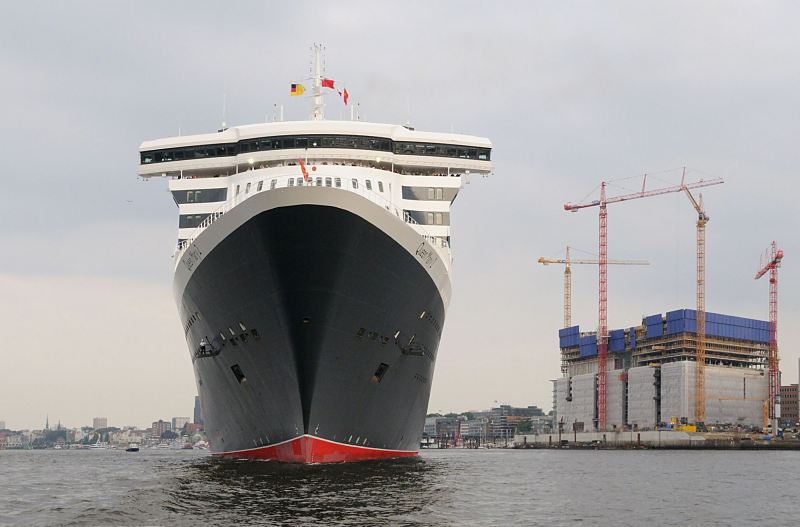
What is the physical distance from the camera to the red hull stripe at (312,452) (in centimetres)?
3488

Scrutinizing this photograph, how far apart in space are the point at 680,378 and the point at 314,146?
125099 millimetres

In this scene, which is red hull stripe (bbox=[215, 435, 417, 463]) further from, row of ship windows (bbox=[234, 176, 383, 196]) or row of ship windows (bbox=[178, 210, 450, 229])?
row of ship windows (bbox=[178, 210, 450, 229])

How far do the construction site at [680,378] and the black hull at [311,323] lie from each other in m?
116

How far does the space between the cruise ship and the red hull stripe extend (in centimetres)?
5

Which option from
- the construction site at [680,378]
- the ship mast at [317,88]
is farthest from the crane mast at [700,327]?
the ship mast at [317,88]

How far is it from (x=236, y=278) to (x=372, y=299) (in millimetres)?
5042

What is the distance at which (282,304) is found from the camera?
1355 inches

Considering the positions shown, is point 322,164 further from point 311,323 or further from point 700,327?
point 700,327

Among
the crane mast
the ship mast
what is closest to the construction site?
the crane mast

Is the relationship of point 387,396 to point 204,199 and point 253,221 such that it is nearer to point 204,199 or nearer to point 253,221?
point 253,221

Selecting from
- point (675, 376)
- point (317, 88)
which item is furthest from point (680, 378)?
point (317, 88)

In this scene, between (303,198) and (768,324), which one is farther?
(768,324)

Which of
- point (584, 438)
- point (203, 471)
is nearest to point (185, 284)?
point (203, 471)

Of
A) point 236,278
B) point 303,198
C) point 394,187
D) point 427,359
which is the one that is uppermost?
point 394,187
